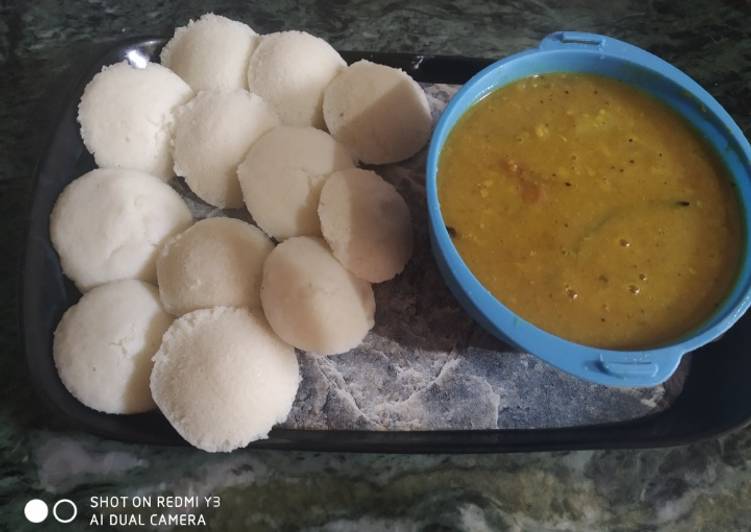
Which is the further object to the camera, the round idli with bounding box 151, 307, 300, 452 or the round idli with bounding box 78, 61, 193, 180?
the round idli with bounding box 78, 61, 193, 180

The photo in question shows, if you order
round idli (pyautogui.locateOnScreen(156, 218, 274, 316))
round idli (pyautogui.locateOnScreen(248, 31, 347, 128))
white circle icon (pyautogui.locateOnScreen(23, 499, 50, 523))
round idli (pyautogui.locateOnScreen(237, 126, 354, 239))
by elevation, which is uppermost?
round idli (pyautogui.locateOnScreen(248, 31, 347, 128))

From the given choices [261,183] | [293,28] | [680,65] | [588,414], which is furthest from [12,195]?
[680,65]

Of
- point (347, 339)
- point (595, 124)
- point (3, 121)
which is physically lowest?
point (347, 339)

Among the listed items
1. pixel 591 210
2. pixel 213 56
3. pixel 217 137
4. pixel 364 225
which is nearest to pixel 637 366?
pixel 591 210

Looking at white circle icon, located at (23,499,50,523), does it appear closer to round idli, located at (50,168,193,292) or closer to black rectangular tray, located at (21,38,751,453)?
black rectangular tray, located at (21,38,751,453)

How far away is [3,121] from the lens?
1.13 meters

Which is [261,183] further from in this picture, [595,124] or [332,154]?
[595,124]

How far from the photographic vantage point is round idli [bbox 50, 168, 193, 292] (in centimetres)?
90

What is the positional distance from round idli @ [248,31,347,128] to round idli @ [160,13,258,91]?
0.02 m

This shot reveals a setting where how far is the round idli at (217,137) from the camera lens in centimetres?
94

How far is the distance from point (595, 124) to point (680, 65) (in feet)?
1.67

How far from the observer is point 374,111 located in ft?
3.17

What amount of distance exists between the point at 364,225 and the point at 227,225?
19 centimetres

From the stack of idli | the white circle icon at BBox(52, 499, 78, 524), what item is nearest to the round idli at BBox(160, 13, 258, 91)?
the stack of idli
